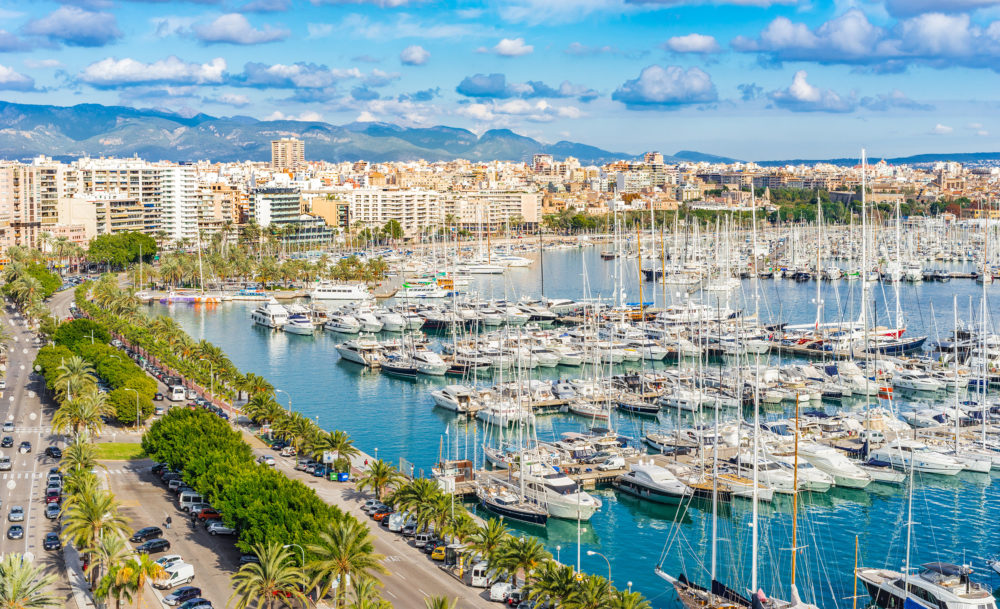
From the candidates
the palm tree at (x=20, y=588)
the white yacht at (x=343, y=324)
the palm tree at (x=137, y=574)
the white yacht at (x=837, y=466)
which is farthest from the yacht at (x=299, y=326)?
the palm tree at (x=20, y=588)

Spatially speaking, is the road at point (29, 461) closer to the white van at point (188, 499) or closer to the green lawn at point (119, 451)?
the green lawn at point (119, 451)

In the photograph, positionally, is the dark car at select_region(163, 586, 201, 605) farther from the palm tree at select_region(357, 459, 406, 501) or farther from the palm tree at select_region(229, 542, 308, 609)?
the palm tree at select_region(357, 459, 406, 501)

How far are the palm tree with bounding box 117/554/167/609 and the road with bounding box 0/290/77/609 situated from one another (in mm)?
1786

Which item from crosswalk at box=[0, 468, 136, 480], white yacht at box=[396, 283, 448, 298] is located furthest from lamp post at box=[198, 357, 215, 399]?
white yacht at box=[396, 283, 448, 298]

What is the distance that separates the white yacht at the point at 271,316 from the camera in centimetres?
7138

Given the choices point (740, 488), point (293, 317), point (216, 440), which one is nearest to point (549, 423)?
point (740, 488)

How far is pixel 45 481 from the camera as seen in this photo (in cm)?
3247

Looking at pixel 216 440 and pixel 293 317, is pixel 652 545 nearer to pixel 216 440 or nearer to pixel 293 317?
pixel 216 440

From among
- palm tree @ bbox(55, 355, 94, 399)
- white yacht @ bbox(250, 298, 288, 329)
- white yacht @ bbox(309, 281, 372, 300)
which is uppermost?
white yacht @ bbox(309, 281, 372, 300)

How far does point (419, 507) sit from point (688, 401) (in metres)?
20.3

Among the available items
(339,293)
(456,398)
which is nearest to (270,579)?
(456,398)

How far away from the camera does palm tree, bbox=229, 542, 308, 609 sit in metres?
21.8

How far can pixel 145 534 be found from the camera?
89.2ft

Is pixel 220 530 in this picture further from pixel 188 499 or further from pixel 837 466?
pixel 837 466
